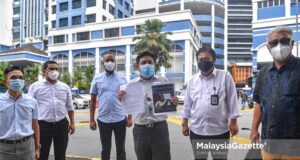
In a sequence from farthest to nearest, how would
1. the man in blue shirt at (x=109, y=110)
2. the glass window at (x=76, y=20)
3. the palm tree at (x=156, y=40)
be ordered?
the glass window at (x=76, y=20) < the palm tree at (x=156, y=40) < the man in blue shirt at (x=109, y=110)

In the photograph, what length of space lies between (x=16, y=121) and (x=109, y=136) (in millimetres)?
1591

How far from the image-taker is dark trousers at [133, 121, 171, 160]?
4.30 m

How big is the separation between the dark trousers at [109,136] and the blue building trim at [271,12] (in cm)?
4405

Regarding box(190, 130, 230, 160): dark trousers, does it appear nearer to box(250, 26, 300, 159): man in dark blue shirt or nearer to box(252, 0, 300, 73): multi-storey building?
box(250, 26, 300, 159): man in dark blue shirt

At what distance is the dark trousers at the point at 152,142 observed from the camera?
4301 mm

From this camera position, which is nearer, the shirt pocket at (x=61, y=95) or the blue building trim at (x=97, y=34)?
the shirt pocket at (x=61, y=95)

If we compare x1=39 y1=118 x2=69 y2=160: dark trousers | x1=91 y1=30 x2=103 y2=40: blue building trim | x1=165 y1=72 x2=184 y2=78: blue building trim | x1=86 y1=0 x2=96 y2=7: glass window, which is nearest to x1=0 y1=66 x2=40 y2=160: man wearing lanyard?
x1=39 y1=118 x2=69 y2=160: dark trousers

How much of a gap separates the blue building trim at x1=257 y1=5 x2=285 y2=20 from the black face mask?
44.3 meters

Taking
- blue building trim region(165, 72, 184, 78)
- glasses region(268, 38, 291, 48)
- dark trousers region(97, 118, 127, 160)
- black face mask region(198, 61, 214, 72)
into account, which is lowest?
dark trousers region(97, 118, 127, 160)

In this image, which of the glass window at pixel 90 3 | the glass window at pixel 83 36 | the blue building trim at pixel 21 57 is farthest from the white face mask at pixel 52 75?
the blue building trim at pixel 21 57

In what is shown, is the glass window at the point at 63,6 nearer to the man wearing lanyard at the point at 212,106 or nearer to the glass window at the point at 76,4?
the glass window at the point at 76,4

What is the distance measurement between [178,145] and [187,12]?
4156cm

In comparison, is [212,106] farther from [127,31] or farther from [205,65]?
[127,31]

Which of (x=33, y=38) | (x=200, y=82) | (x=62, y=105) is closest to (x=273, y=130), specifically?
(x=200, y=82)
